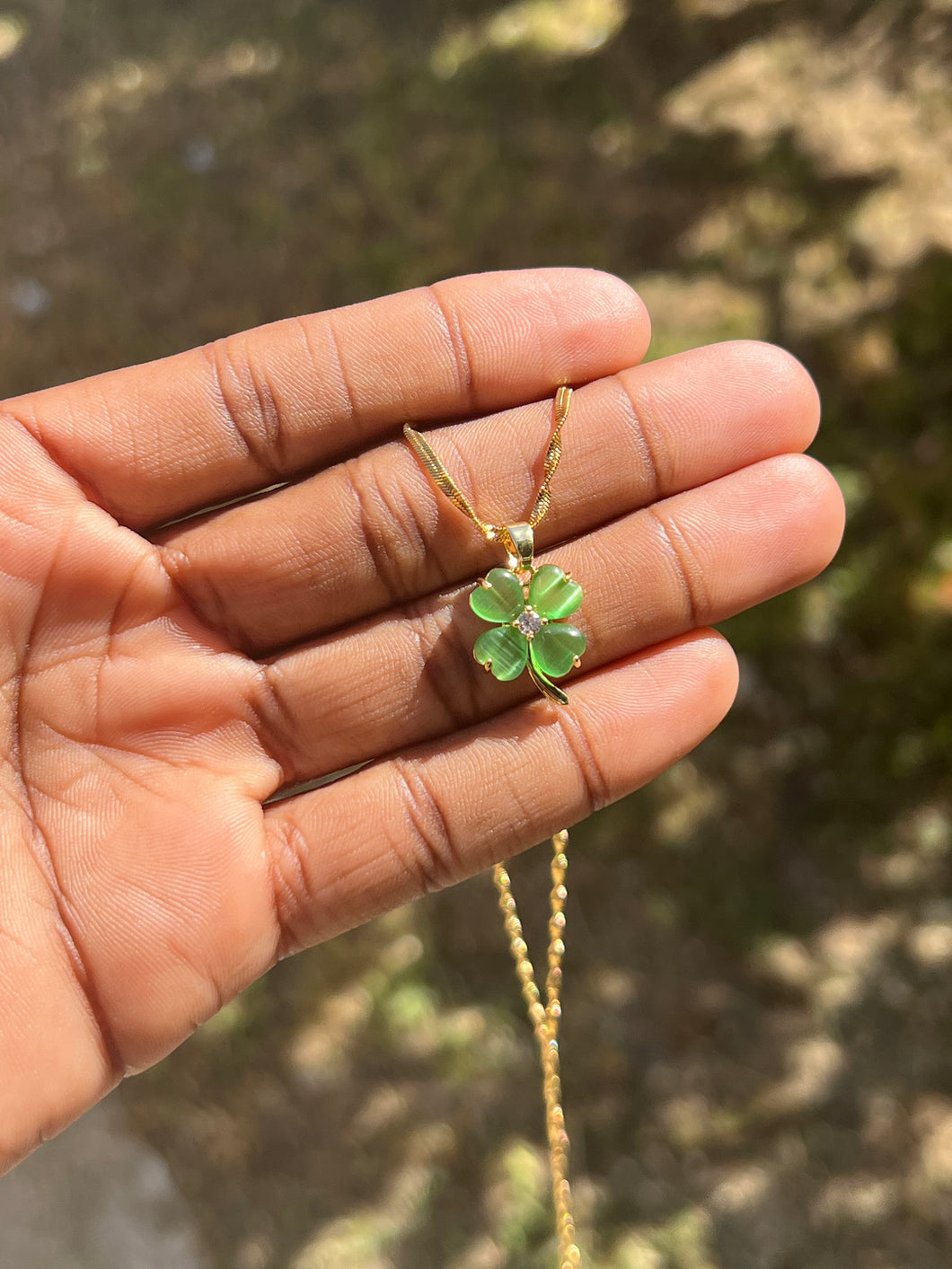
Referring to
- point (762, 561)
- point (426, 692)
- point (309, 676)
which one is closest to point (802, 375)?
point (762, 561)

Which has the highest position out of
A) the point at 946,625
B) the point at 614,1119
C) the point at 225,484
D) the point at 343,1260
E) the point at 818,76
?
the point at 818,76

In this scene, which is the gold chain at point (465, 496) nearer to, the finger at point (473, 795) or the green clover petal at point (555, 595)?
the green clover petal at point (555, 595)

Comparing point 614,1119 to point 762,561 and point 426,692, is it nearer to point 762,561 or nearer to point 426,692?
point 426,692

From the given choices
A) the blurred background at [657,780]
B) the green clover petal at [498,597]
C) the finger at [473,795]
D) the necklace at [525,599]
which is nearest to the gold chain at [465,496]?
the necklace at [525,599]

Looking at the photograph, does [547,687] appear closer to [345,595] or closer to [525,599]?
[525,599]

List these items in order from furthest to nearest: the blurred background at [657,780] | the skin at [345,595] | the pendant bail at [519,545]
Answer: the blurred background at [657,780], the pendant bail at [519,545], the skin at [345,595]
